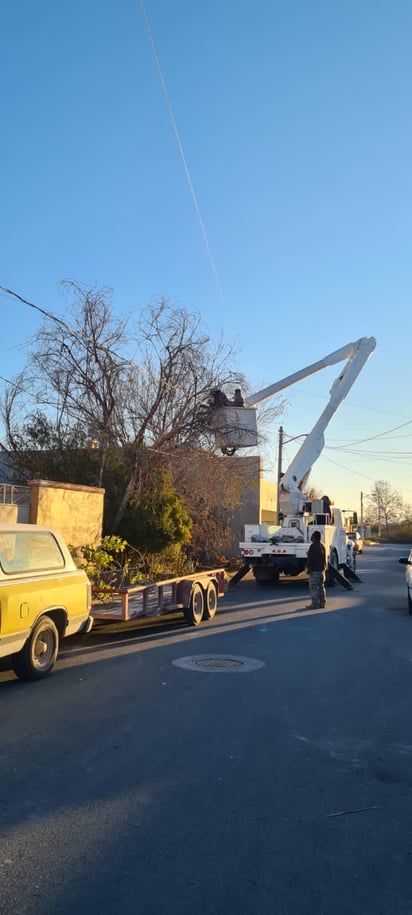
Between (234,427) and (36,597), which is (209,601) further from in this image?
(234,427)

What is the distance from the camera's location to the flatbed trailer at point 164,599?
1071 cm

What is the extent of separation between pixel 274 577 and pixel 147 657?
43.1ft

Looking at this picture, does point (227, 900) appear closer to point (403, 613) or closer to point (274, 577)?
point (403, 613)

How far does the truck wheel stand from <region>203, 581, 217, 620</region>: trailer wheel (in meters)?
5.44

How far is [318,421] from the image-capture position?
906 inches

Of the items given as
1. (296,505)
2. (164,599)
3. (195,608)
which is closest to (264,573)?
(296,505)

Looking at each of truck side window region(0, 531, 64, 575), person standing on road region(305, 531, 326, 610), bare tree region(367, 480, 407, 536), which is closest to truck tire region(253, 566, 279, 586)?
person standing on road region(305, 531, 326, 610)

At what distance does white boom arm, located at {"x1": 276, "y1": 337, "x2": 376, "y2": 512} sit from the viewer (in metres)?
22.6

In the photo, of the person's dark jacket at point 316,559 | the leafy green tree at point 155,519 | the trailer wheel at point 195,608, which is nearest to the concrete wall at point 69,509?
the leafy green tree at point 155,519

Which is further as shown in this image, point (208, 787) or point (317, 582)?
point (317, 582)

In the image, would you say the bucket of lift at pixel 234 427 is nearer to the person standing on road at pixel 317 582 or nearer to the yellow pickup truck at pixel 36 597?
the person standing on road at pixel 317 582

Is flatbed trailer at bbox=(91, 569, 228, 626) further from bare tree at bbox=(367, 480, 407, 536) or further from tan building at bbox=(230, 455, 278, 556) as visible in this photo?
bare tree at bbox=(367, 480, 407, 536)

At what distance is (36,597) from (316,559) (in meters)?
9.10

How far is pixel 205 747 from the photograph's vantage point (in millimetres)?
5789
